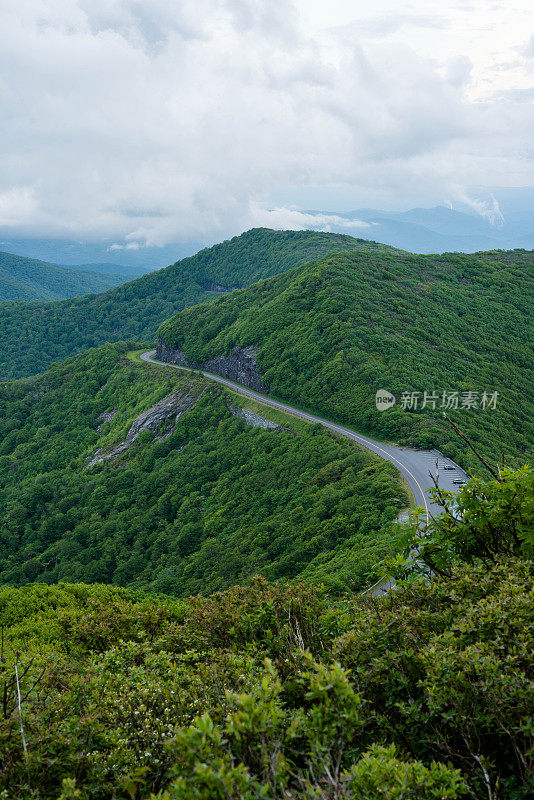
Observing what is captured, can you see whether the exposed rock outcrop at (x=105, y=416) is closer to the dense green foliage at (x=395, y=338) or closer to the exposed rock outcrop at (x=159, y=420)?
the exposed rock outcrop at (x=159, y=420)

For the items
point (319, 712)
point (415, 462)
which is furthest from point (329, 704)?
point (415, 462)

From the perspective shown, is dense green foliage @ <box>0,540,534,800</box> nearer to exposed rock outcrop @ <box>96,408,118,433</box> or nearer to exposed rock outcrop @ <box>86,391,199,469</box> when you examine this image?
exposed rock outcrop @ <box>86,391,199,469</box>

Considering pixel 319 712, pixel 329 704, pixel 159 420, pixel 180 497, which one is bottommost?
pixel 180 497

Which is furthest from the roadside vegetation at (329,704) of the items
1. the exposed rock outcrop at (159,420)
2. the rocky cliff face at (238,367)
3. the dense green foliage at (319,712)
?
the exposed rock outcrop at (159,420)

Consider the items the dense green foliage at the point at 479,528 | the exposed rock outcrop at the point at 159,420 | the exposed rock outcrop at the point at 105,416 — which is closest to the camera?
the dense green foliage at the point at 479,528

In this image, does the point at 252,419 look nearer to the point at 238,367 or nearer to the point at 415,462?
the point at 238,367

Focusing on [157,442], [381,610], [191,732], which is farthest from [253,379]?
[191,732]
